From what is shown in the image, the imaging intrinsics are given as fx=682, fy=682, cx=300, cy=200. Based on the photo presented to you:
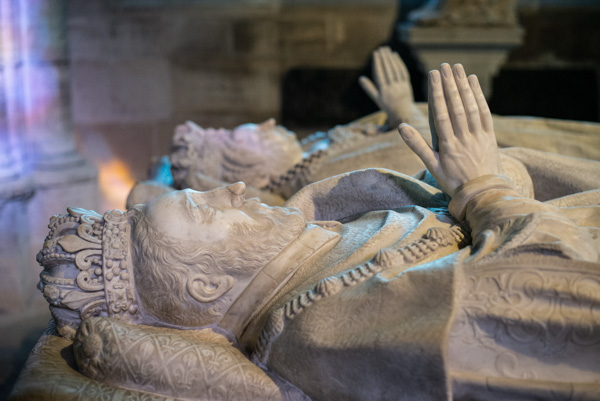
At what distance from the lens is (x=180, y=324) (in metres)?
1.80

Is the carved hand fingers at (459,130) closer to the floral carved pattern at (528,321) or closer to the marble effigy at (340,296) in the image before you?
the marble effigy at (340,296)

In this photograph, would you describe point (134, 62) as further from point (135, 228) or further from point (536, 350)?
point (536, 350)

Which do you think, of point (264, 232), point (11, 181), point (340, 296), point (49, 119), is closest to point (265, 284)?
point (264, 232)

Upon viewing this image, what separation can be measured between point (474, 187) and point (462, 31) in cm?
331

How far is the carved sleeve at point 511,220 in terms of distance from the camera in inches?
61.1

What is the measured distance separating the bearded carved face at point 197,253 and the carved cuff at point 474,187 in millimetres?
467

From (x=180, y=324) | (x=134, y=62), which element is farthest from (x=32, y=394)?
(x=134, y=62)

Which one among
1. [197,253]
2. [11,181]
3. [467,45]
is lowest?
[11,181]

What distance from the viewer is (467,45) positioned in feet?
16.1

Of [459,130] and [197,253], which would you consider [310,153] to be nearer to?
[459,130]

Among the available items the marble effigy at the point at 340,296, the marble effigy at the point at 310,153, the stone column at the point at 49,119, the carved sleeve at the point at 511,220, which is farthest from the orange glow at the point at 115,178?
the carved sleeve at the point at 511,220

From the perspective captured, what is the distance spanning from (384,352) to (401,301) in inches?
5.0

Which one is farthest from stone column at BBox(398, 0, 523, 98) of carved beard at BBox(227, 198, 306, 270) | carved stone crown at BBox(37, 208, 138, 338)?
carved stone crown at BBox(37, 208, 138, 338)

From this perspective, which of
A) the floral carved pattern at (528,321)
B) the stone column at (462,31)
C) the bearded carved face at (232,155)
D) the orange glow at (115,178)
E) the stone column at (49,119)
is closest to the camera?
the floral carved pattern at (528,321)
